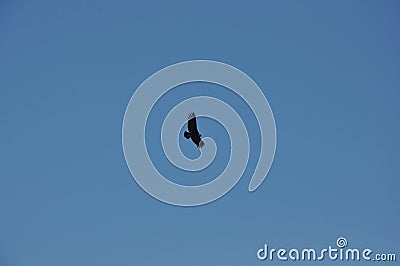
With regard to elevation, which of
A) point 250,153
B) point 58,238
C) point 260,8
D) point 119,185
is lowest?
point 58,238

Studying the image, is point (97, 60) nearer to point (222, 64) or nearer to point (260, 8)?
point (222, 64)

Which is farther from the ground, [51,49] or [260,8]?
[260,8]

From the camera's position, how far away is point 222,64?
320 centimetres

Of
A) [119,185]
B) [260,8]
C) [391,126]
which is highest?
[260,8]

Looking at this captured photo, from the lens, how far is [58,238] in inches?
123

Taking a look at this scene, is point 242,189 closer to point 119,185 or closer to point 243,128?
point 243,128

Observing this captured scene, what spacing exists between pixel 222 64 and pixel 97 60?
23.2 inches

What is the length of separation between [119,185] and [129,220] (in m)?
0.17

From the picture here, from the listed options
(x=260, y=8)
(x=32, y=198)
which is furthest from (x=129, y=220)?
(x=260, y=8)

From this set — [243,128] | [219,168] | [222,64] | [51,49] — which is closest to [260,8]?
[222,64]

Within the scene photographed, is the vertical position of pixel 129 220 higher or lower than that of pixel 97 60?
lower

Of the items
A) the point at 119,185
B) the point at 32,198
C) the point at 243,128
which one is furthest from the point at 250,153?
the point at 32,198

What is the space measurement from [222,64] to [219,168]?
0.49m

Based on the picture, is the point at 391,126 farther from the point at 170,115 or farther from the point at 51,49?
the point at 51,49
